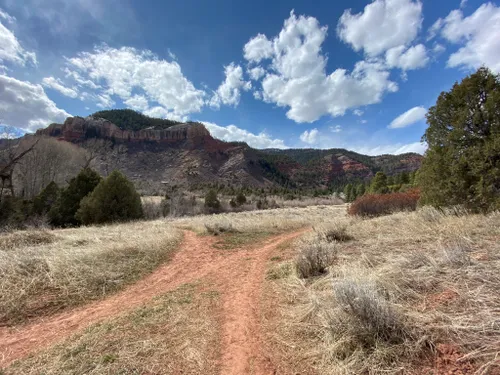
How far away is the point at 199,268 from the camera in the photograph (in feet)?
24.2

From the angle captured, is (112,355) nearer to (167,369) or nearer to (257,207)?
(167,369)

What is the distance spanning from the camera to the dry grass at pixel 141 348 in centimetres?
296

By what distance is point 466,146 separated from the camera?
8.76 metres

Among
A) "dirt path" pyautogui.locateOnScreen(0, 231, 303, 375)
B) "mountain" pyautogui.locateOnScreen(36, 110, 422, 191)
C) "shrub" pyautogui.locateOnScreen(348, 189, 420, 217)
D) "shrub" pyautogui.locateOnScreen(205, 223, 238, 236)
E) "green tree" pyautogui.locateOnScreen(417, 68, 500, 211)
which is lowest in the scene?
"dirt path" pyautogui.locateOnScreen(0, 231, 303, 375)

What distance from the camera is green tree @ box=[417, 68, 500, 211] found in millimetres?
7867

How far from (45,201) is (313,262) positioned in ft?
86.4

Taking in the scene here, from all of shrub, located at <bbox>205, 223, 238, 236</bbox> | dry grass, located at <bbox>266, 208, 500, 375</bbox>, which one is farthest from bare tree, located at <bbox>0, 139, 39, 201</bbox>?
dry grass, located at <bbox>266, 208, 500, 375</bbox>

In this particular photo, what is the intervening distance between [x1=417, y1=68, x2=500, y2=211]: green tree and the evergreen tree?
27.5 m

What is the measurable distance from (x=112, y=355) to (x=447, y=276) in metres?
4.62

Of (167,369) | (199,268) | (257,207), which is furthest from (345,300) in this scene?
(257,207)

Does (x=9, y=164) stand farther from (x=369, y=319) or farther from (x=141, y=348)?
(x=369, y=319)

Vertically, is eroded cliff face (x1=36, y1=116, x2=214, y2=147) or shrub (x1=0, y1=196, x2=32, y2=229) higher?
eroded cliff face (x1=36, y1=116, x2=214, y2=147)

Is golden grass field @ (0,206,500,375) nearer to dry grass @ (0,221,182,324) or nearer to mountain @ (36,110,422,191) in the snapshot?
dry grass @ (0,221,182,324)

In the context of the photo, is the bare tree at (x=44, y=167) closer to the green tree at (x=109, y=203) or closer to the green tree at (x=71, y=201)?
the green tree at (x=71, y=201)
